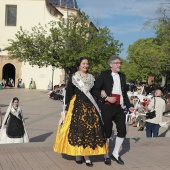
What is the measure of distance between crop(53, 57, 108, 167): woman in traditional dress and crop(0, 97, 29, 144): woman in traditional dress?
298 cm

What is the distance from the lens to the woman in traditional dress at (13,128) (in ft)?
28.3

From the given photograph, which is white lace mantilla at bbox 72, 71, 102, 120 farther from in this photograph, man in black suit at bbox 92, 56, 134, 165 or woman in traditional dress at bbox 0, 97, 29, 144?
woman in traditional dress at bbox 0, 97, 29, 144

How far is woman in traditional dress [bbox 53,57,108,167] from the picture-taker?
18.7 feet

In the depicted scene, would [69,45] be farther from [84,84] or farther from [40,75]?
[84,84]

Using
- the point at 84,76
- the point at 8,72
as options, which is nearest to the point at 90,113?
the point at 84,76

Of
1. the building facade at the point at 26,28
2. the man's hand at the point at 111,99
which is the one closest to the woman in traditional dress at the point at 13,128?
the man's hand at the point at 111,99

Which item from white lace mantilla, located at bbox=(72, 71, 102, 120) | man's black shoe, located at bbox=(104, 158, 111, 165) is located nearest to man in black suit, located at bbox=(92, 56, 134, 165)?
man's black shoe, located at bbox=(104, 158, 111, 165)

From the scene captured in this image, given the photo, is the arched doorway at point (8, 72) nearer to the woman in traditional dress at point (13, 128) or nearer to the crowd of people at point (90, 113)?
the woman in traditional dress at point (13, 128)

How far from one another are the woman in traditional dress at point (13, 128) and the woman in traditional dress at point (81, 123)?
2.98 metres

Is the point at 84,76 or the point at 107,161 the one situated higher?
the point at 84,76

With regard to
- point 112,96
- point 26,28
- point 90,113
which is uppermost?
point 26,28

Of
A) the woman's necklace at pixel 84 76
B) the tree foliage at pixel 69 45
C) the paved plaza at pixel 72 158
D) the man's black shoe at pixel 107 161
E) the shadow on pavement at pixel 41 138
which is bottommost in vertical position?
the shadow on pavement at pixel 41 138

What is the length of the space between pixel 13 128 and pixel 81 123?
337 centimetres

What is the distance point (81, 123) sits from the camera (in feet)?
18.9
